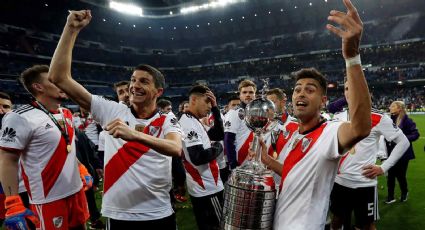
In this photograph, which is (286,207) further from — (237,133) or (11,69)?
(11,69)

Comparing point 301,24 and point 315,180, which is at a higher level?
point 301,24

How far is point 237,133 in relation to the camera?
195 inches

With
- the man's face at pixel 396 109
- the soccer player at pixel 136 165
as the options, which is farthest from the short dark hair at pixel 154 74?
the man's face at pixel 396 109

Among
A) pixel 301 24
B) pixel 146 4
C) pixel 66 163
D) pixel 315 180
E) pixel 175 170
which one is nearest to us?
pixel 315 180

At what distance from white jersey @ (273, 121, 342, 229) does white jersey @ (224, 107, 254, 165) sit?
292 cm

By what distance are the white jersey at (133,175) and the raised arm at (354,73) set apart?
142 centimetres

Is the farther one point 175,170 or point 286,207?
point 175,170

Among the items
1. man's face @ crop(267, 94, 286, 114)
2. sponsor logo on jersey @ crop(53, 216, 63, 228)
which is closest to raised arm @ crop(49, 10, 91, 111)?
sponsor logo on jersey @ crop(53, 216, 63, 228)

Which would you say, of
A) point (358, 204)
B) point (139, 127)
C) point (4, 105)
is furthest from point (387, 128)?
point (4, 105)

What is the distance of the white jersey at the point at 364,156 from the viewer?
11.9 ft

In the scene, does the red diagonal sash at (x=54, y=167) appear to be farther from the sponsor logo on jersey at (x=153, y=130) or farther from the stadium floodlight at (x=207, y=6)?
the stadium floodlight at (x=207, y=6)

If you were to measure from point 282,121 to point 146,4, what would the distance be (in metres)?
49.4

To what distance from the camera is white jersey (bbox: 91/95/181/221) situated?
7.80ft

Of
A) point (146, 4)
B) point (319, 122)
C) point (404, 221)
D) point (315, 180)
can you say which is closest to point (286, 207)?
point (315, 180)
